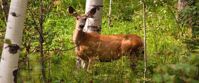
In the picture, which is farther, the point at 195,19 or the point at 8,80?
the point at 195,19

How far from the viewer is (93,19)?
29.2 feet

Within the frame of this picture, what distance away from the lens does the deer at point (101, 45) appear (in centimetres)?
911

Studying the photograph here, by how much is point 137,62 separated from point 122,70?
3.46 ft

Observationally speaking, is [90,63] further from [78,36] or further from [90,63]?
[78,36]

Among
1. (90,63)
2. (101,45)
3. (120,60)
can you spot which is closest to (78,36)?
(101,45)

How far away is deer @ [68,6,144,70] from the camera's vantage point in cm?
911

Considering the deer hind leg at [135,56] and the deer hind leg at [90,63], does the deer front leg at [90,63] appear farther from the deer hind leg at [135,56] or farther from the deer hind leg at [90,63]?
the deer hind leg at [135,56]

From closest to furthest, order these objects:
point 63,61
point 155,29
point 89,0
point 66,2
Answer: point 89,0
point 63,61
point 155,29
point 66,2

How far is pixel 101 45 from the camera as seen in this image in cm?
966

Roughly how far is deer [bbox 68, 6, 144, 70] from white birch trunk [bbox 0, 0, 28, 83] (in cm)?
348

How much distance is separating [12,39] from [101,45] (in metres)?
4.43

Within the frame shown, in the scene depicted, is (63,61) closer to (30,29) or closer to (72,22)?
(30,29)

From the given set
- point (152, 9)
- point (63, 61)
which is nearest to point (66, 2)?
point (152, 9)

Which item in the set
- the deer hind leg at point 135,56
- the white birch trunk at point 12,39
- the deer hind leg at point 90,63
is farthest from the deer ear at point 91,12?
the white birch trunk at point 12,39
